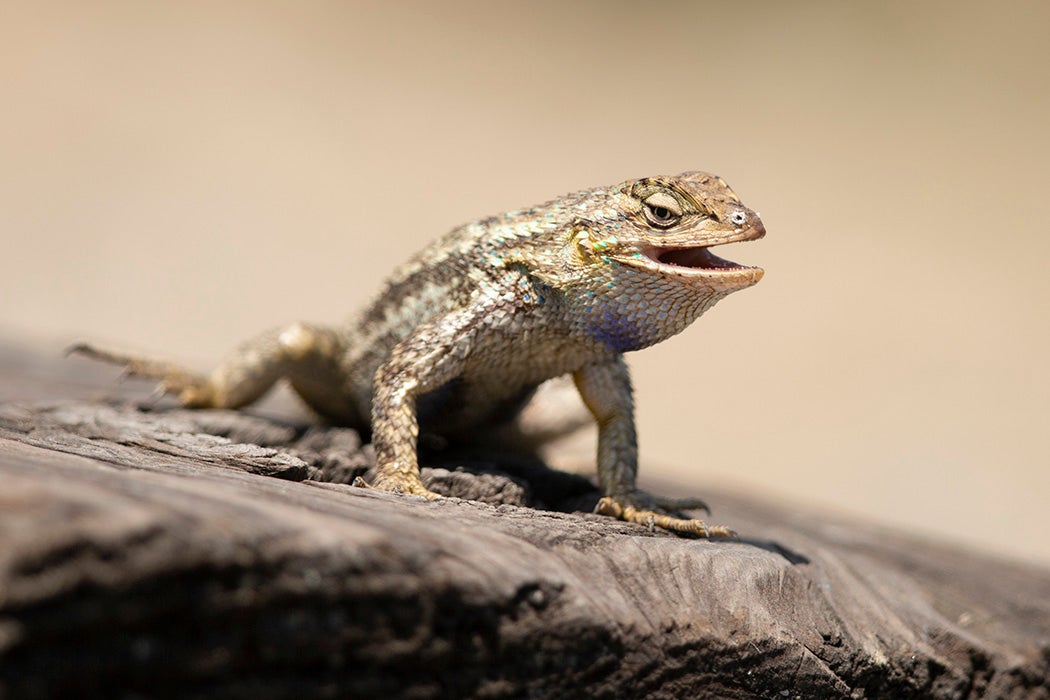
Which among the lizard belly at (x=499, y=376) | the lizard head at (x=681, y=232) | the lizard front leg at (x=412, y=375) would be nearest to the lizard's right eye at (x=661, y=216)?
the lizard head at (x=681, y=232)

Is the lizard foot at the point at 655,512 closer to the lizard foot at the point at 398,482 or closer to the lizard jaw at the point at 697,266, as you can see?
the lizard foot at the point at 398,482

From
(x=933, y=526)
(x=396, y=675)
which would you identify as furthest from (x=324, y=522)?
(x=933, y=526)

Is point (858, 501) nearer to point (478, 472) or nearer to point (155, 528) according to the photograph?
point (478, 472)

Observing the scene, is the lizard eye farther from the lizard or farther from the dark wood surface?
the dark wood surface

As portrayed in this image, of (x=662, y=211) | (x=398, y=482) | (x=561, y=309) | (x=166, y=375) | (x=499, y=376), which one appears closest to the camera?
(x=398, y=482)

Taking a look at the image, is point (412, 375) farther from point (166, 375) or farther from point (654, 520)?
point (166, 375)

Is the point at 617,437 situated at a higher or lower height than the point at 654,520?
higher

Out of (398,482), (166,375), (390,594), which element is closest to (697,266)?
(398,482)
